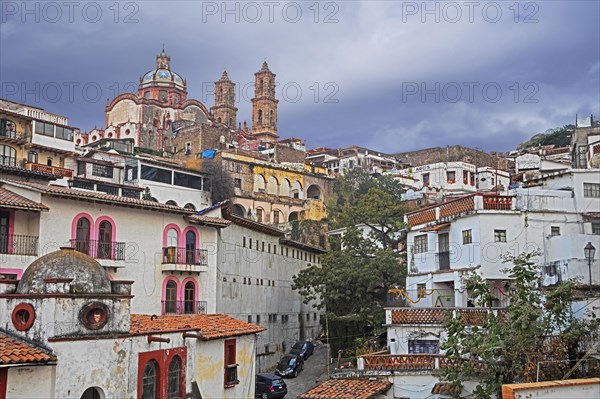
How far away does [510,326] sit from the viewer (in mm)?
20516

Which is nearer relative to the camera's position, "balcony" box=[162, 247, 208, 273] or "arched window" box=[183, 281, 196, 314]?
"balcony" box=[162, 247, 208, 273]

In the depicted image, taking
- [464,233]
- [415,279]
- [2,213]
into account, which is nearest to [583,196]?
[464,233]

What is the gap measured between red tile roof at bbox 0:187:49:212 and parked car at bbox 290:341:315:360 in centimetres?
2016

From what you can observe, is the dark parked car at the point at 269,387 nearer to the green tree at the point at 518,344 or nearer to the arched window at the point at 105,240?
the arched window at the point at 105,240

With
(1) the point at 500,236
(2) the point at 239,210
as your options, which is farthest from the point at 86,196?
(2) the point at 239,210

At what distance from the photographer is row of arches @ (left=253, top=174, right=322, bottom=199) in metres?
71.9

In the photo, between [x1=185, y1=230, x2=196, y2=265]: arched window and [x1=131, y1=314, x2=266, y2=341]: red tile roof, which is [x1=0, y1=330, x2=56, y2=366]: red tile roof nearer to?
[x1=131, y1=314, x2=266, y2=341]: red tile roof

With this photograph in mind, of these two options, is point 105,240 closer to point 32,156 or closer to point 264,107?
point 32,156

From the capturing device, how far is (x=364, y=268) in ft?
127

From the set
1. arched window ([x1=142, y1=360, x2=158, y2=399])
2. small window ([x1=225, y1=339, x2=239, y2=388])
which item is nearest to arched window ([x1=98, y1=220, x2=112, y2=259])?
small window ([x1=225, y1=339, x2=239, y2=388])

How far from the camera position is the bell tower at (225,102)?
114 m

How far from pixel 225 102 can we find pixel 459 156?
147 feet

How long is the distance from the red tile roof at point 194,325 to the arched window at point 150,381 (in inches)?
43.1

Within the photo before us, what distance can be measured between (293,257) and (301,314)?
4330 mm
